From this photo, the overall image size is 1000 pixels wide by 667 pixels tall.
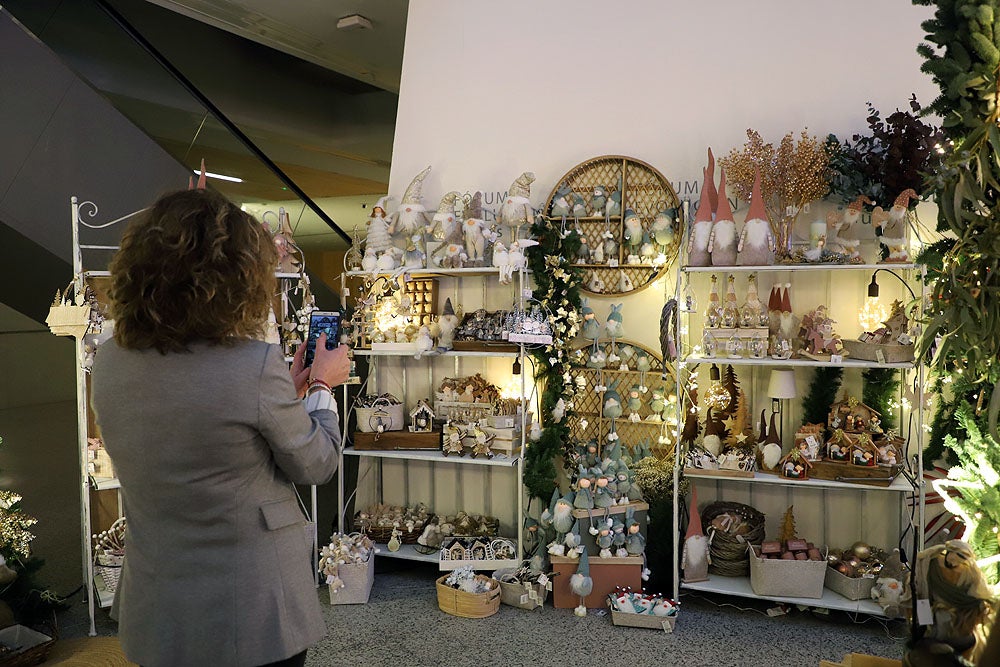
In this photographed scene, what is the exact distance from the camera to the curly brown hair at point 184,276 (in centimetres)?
131

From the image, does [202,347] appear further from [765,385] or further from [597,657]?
[765,385]

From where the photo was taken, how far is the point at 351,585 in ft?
11.3

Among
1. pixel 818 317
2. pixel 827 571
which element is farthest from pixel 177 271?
pixel 827 571

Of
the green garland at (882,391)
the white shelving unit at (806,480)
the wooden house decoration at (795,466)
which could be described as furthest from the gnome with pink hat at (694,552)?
the green garland at (882,391)

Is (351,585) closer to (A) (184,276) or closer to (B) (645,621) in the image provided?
(B) (645,621)

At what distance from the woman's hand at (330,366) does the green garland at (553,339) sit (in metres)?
1.91

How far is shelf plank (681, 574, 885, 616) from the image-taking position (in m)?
3.07

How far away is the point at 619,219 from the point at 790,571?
70.8 inches

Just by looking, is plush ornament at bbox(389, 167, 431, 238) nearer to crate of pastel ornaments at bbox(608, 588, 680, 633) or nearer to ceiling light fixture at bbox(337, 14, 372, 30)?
ceiling light fixture at bbox(337, 14, 372, 30)

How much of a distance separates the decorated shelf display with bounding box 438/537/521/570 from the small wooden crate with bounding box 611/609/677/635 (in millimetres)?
560

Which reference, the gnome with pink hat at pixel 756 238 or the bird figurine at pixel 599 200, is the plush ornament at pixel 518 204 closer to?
the bird figurine at pixel 599 200

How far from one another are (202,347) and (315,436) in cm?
27

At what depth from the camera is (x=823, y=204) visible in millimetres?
3379

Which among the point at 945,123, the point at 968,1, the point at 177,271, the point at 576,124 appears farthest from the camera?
the point at 576,124
